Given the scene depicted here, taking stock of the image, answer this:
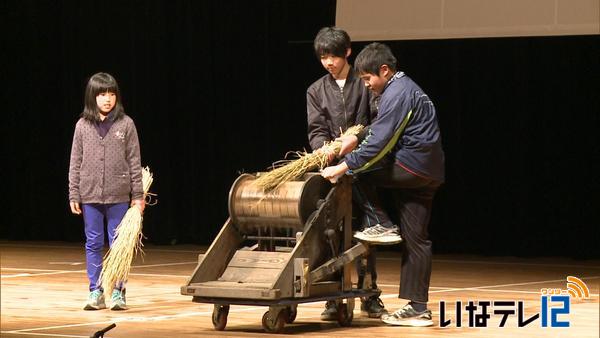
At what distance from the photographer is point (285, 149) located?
10938mm

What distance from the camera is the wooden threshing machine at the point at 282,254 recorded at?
519cm

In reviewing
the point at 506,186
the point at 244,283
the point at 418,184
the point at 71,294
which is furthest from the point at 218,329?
the point at 506,186

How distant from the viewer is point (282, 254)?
537 centimetres

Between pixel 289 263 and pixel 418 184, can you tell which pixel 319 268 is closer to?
pixel 289 263

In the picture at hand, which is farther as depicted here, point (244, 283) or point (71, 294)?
point (71, 294)

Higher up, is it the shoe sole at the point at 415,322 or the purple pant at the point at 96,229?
the purple pant at the point at 96,229

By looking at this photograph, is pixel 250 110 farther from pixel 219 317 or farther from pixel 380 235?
pixel 219 317

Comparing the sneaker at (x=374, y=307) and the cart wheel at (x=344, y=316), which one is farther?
the sneaker at (x=374, y=307)

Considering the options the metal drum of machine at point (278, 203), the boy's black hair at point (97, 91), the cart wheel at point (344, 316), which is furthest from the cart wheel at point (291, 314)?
the boy's black hair at point (97, 91)

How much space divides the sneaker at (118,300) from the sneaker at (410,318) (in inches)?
54.7

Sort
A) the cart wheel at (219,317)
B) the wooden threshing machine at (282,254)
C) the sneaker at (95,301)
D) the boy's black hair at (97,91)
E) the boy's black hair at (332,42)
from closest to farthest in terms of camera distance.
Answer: the wooden threshing machine at (282,254) → the cart wheel at (219,317) → the boy's black hair at (332,42) → the sneaker at (95,301) → the boy's black hair at (97,91)

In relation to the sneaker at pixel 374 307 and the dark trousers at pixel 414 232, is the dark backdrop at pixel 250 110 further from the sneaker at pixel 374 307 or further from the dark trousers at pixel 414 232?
the dark trousers at pixel 414 232

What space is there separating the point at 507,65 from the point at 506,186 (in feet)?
3.23

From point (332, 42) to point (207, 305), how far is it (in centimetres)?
163
